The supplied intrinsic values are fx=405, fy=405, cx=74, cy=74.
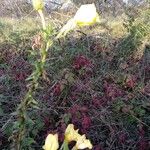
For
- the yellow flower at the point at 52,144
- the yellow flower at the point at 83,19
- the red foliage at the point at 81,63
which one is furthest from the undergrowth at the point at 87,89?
the yellow flower at the point at 83,19

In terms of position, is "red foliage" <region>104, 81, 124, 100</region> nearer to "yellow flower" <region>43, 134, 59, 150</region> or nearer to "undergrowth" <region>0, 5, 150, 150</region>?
"undergrowth" <region>0, 5, 150, 150</region>

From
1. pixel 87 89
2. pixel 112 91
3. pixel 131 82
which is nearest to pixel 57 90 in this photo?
pixel 87 89

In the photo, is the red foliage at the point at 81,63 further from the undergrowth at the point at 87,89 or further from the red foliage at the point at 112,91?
the red foliage at the point at 112,91

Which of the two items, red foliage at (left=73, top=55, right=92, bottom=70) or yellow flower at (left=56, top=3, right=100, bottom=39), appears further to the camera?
red foliage at (left=73, top=55, right=92, bottom=70)

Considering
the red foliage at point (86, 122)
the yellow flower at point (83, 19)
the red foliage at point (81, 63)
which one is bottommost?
the red foliage at point (86, 122)

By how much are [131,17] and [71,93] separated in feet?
6.28

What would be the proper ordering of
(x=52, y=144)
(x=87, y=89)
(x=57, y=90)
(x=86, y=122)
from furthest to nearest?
1. (x=87, y=89)
2. (x=57, y=90)
3. (x=86, y=122)
4. (x=52, y=144)

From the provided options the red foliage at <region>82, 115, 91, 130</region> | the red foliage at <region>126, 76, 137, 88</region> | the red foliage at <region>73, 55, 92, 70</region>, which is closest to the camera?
the red foliage at <region>82, 115, 91, 130</region>

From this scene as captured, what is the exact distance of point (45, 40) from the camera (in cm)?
162

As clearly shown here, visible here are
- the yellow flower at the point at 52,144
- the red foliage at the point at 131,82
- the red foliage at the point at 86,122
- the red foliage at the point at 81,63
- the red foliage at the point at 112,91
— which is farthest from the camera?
the red foliage at the point at 81,63

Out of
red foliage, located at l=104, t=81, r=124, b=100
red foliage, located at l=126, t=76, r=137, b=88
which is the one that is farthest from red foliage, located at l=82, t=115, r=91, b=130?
red foliage, located at l=126, t=76, r=137, b=88

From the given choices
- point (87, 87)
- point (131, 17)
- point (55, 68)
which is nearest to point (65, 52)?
point (55, 68)

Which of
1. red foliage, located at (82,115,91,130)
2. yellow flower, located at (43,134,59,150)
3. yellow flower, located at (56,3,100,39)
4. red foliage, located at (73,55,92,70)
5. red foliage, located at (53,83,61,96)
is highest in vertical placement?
yellow flower, located at (56,3,100,39)

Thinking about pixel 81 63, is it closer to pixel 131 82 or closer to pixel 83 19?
pixel 131 82
